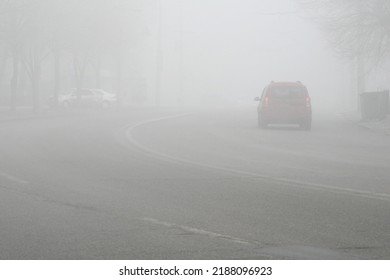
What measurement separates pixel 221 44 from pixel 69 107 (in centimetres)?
7804

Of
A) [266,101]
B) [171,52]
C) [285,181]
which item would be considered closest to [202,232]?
[285,181]

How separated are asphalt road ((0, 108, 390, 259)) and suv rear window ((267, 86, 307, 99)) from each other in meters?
9.63

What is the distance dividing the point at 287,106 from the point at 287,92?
0.59 m

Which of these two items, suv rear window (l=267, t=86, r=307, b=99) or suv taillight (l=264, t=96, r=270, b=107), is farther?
suv rear window (l=267, t=86, r=307, b=99)

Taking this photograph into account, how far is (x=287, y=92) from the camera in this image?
31.5m

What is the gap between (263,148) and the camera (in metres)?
21.5

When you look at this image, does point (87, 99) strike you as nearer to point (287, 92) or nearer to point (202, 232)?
point (287, 92)

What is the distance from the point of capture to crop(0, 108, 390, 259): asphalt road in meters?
8.10

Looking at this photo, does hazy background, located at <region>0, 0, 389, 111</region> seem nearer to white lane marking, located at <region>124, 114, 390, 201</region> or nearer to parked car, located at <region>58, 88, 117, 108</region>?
parked car, located at <region>58, 88, 117, 108</region>

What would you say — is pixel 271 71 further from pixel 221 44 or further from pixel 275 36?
pixel 221 44

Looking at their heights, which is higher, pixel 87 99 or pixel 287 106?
pixel 287 106

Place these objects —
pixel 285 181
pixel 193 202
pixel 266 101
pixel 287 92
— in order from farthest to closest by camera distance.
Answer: pixel 287 92 < pixel 266 101 < pixel 285 181 < pixel 193 202

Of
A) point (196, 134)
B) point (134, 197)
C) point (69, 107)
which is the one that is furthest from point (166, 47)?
point (134, 197)

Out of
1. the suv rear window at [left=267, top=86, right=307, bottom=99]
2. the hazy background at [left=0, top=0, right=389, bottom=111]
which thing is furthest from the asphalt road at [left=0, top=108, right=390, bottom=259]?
the hazy background at [left=0, top=0, right=389, bottom=111]
